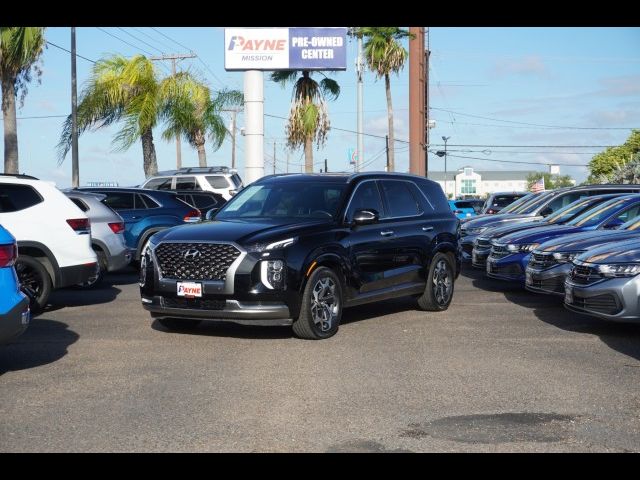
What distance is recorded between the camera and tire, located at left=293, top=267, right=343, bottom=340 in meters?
9.84

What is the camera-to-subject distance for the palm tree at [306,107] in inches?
1315

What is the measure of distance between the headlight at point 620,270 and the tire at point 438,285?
275 cm

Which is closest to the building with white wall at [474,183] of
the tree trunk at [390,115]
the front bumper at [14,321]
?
the tree trunk at [390,115]

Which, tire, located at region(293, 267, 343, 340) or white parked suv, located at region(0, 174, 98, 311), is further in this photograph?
white parked suv, located at region(0, 174, 98, 311)

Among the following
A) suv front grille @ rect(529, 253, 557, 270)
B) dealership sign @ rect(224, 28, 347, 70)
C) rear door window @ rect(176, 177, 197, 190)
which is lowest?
suv front grille @ rect(529, 253, 557, 270)

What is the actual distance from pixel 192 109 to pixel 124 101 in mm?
3665

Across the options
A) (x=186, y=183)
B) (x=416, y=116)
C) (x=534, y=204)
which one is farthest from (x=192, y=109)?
(x=534, y=204)

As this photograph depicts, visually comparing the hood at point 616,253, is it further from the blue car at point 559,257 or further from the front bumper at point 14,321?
the front bumper at point 14,321

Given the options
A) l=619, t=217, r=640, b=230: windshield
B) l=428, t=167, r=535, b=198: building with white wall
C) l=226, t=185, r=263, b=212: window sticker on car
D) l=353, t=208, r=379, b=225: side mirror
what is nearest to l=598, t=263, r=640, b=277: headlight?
l=619, t=217, r=640, b=230: windshield

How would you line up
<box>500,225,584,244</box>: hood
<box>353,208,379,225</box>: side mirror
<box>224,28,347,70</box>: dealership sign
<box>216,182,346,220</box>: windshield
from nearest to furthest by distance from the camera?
1. <box>353,208,379,225</box>: side mirror
2. <box>216,182,346,220</box>: windshield
3. <box>500,225,584,244</box>: hood
4. <box>224,28,347,70</box>: dealership sign

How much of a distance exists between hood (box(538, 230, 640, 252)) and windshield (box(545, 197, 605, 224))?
117 inches

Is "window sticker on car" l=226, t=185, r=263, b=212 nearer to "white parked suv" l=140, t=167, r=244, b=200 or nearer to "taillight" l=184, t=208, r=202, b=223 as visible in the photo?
"taillight" l=184, t=208, r=202, b=223
